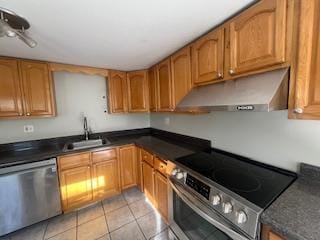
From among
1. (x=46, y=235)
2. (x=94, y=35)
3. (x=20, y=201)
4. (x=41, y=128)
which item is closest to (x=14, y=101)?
(x=41, y=128)

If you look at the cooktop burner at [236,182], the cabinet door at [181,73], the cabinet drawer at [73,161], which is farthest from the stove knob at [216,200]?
the cabinet drawer at [73,161]

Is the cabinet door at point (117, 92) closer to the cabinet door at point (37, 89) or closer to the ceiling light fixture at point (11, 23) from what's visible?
the cabinet door at point (37, 89)

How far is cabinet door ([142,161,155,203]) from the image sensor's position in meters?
2.15

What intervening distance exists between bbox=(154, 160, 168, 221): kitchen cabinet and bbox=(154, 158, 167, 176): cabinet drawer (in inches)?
0.8

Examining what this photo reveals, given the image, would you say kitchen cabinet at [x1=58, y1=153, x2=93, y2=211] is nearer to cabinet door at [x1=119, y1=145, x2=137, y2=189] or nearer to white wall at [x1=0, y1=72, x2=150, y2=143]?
cabinet door at [x1=119, y1=145, x2=137, y2=189]

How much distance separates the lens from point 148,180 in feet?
7.41

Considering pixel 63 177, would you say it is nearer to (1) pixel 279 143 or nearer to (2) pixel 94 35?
(2) pixel 94 35

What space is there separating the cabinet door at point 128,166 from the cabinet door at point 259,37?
187 centimetres

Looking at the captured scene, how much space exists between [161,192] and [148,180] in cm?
38

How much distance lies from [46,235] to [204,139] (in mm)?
2132

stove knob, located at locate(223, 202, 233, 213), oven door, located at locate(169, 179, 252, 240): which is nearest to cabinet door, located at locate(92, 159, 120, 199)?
oven door, located at locate(169, 179, 252, 240)

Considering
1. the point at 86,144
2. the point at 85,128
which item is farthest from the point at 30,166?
the point at 85,128

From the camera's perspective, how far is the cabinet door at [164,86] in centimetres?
206

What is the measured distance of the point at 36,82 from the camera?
6.75ft
